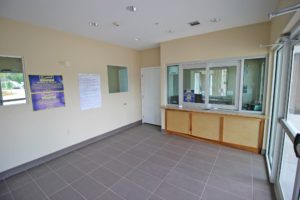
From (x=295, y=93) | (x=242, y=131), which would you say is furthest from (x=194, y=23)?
(x=242, y=131)

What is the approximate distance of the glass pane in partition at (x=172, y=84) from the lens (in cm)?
423

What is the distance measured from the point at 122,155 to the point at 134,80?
273 cm

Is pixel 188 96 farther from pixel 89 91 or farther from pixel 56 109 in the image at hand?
pixel 56 109

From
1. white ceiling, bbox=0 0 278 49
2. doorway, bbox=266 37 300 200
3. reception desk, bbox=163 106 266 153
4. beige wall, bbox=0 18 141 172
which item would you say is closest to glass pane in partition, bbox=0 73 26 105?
beige wall, bbox=0 18 141 172

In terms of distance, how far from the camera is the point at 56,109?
309cm

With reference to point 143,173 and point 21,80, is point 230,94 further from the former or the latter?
point 21,80

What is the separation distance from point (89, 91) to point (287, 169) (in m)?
4.03

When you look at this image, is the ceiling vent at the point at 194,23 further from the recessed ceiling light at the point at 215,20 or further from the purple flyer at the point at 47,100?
the purple flyer at the point at 47,100

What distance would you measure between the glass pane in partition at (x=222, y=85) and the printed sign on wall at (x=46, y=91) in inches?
141

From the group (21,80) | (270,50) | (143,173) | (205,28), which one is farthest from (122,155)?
(270,50)

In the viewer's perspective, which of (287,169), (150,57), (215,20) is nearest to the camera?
(287,169)

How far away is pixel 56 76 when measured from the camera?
10.0 ft

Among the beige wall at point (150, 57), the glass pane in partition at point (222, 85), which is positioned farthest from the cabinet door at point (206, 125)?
the beige wall at point (150, 57)

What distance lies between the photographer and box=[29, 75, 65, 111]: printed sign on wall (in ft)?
9.04
